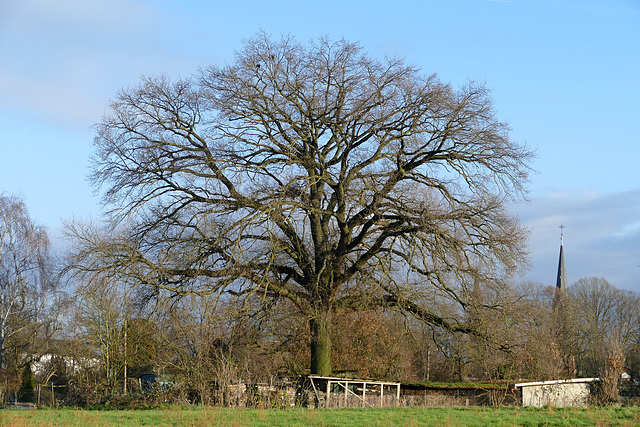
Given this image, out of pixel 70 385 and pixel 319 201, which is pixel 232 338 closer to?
pixel 319 201

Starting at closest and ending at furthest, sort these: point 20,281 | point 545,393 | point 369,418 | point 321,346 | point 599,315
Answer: point 369,418 → point 321,346 → point 545,393 → point 20,281 → point 599,315

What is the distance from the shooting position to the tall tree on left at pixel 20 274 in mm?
34562

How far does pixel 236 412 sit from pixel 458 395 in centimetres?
1261

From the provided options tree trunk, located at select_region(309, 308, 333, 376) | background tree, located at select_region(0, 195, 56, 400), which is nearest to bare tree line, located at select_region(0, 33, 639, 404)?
tree trunk, located at select_region(309, 308, 333, 376)

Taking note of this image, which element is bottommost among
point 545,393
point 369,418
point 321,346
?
point 545,393

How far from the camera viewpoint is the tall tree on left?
34562 mm

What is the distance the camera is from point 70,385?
25.4 meters

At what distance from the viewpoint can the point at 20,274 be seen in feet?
114

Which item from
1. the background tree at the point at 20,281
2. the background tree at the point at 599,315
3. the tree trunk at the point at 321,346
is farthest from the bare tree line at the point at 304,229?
the background tree at the point at 599,315

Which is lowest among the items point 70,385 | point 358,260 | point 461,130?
point 70,385

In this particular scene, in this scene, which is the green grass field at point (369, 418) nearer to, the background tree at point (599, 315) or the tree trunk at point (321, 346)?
the tree trunk at point (321, 346)

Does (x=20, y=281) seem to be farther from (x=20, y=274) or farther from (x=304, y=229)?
(x=304, y=229)

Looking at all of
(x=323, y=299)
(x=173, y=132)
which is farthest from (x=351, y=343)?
(x=173, y=132)

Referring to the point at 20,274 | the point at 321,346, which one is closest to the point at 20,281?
the point at 20,274
